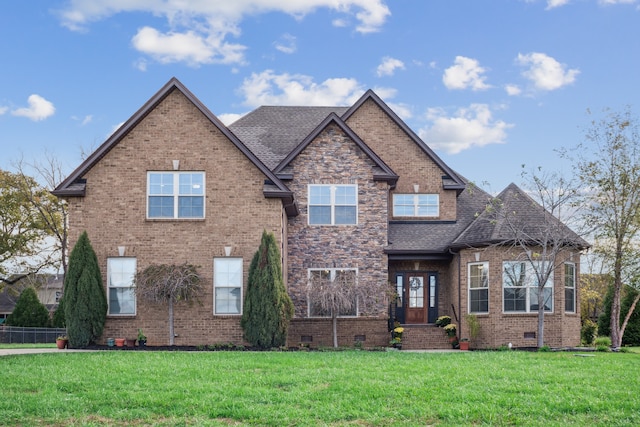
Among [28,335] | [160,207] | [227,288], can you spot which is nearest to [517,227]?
[227,288]

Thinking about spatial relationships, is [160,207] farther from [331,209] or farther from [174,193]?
[331,209]

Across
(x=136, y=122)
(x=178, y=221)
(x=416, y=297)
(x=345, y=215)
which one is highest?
(x=136, y=122)

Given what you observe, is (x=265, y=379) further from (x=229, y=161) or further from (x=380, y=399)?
(x=229, y=161)

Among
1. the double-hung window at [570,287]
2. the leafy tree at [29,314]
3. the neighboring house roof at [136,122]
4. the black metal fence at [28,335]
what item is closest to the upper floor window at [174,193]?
the neighboring house roof at [136,122]

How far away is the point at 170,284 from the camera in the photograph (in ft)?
74.1

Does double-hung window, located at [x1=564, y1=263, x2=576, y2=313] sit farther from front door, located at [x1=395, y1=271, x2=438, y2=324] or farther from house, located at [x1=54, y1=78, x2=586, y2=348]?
front door, located at [x1=395, y1=271, x2=438, y2=324]

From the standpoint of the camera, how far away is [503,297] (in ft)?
81.7

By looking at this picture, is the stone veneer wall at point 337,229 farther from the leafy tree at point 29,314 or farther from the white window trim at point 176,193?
the leafy tree at point 29,314

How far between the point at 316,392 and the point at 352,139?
594 inches

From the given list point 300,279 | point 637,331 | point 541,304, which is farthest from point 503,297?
point 637,331

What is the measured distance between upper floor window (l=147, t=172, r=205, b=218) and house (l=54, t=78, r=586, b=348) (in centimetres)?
4

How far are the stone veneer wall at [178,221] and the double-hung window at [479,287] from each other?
6.74 m

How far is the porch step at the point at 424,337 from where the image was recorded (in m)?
26.4

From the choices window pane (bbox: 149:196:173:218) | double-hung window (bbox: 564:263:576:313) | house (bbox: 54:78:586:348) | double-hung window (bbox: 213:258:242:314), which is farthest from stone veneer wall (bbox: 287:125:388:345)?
double-hung window (bbox: 564:263:576:313)
